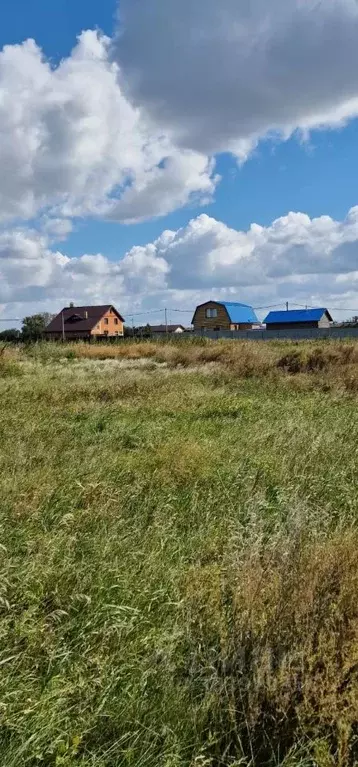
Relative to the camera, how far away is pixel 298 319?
60844 millimetres

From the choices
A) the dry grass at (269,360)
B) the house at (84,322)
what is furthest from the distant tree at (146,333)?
the dry grass at (269,360)

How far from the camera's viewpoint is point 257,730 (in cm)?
213

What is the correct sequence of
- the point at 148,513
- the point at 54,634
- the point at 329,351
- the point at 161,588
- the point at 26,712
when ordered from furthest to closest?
the point at 329,351 → the point at 148,513 → the point at 161,588 → the point at 54,634 → the point at 26,712

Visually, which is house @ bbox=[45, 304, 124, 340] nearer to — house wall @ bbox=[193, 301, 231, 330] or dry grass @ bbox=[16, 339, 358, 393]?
house wall @ bbox=[193, 301, 231, 330]

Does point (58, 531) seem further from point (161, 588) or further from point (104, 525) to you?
point (161, 588)

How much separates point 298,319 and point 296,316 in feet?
2.87

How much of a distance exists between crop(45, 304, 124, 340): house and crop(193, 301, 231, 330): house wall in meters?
10.8

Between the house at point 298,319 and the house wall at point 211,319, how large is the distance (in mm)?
5291

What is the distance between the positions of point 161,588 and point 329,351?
56.9 feet

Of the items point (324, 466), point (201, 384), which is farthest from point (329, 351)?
point (324, 466)

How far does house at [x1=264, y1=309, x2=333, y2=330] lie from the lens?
198ft

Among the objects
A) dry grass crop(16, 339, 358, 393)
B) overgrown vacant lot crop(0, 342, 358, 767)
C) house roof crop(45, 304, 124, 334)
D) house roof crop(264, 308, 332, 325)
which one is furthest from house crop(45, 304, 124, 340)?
overgrown vacant lot crop(0, 342, 358, 767)

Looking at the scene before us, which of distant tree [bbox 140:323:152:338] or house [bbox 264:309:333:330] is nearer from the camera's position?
distant tree [bbox 140:323:152:338]

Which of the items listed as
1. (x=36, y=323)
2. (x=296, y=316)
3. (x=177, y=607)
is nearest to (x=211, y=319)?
(x=296, y=316)
